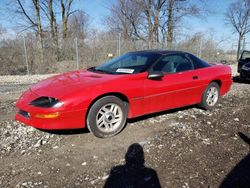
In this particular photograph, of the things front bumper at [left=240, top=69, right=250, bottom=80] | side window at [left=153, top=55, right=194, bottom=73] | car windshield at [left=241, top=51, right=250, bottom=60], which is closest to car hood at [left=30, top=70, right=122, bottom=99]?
side window at [left=153, top=55, right=194, bottom=73]

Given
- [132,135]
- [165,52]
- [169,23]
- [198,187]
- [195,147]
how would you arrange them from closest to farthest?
1. [198,187]
2. [195,147]
3. [132,135]
4. [165,52]
5. [169,23]

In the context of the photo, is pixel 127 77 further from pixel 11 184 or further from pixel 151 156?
pixel 11 184

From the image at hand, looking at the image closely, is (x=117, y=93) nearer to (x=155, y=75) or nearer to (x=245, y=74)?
(x=155, y=75)

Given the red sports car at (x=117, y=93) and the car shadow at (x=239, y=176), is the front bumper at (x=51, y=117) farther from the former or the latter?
the car shadow at (x=239, y=176)

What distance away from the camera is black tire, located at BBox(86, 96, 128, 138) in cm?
373

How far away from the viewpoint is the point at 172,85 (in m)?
4.64

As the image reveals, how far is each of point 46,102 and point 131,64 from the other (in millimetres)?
1939

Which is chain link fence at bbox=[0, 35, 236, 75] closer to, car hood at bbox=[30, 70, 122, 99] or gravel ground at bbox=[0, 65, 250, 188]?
car hood at bbox=[30, 70, 122, 99]

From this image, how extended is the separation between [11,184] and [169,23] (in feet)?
76.9

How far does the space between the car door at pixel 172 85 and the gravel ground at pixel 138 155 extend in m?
0.40

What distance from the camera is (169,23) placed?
23.9 metres

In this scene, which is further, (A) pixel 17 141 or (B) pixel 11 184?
(A) pixel 17 141

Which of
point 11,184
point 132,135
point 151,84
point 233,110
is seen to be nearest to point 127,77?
point 151,84

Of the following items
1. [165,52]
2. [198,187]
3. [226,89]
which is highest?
[165,52]
